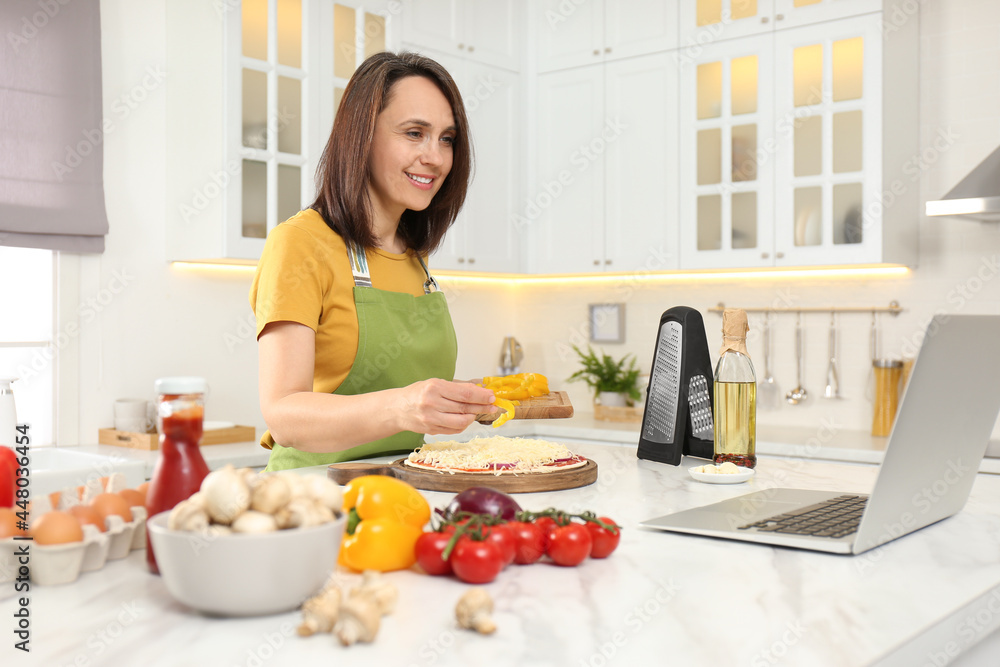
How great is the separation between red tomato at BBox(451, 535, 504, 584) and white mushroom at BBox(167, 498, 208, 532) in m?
0.26

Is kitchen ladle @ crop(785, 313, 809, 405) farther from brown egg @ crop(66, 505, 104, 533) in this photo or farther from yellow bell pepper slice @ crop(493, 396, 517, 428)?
brown egg @ crop(66, 505, 104, 533)

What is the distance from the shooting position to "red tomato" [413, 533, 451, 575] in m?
0.91

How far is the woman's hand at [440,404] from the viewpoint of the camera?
4.23ft

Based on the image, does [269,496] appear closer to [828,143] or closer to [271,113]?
[271,113]

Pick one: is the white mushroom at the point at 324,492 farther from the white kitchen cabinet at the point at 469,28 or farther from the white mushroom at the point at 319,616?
the white kitchen cabinet at the point at 469,28

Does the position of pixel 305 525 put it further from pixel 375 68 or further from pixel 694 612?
pixel 375 68

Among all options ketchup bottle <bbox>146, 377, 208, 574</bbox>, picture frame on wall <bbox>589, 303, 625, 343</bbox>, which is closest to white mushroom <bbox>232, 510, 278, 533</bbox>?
ketchup bottle <bbox>146, 377, 208, 574</bbox>

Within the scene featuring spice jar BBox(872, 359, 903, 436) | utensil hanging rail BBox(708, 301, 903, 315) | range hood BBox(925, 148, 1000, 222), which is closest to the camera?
range hood BBox(925, 148, 1000, 222)

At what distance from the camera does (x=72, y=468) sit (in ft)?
8.27

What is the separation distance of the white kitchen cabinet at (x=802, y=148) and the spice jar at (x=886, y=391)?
408 millimetres

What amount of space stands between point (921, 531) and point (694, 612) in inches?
20.7

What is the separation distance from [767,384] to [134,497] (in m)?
3.15

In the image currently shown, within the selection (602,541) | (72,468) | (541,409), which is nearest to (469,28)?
(72,468)

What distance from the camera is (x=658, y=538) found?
43.5 inches
